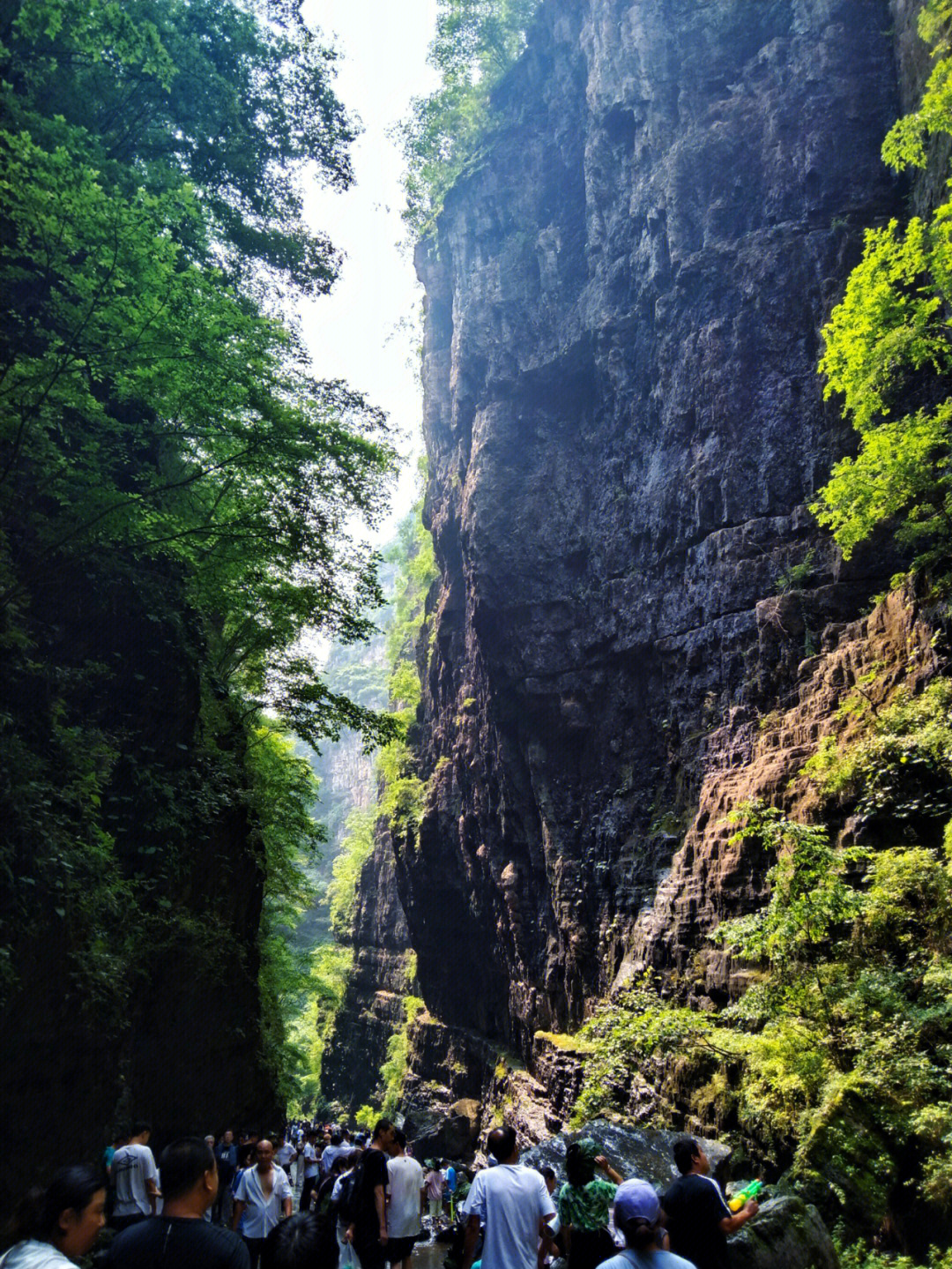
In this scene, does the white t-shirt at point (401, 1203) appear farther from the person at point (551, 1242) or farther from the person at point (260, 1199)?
the person at point (551, 1242)

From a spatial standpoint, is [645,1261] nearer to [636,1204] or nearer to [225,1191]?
[636,1204]

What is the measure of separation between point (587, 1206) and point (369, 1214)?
1759 mm

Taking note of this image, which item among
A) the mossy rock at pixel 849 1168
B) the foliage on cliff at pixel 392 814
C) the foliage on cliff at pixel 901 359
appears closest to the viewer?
the mossy rock at pixel 849 1168

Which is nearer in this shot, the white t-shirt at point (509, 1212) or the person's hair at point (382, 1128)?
the white t-shirt at point (509, 1212)

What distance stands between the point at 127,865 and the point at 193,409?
6.38 meters

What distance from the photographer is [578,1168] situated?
4277 millimetres

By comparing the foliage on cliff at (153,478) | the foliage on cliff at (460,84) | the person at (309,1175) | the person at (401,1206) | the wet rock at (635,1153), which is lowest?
the person at (309,1175)

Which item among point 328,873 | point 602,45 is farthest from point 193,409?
point 328,873

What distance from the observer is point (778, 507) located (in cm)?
1769

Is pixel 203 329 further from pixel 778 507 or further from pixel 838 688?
pixel 778 507

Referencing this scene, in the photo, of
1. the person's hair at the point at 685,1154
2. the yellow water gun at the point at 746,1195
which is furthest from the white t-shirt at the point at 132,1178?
the yellow water gun at the point at 746,1195

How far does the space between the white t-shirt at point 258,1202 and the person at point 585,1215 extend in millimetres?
2651

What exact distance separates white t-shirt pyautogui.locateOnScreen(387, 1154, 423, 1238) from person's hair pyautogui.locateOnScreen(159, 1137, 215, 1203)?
3239mm

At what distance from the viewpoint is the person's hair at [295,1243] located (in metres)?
2.64
